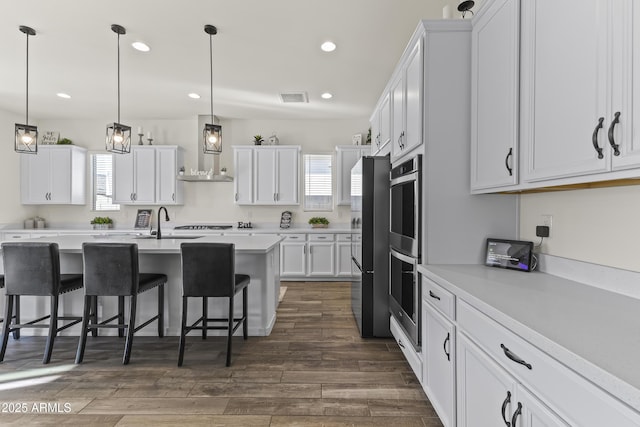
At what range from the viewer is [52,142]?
235 inches

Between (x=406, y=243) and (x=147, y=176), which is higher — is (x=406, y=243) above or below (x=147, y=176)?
below

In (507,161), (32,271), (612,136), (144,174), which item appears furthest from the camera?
(144,174)

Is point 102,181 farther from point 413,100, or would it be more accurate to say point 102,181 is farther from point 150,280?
point 413,100

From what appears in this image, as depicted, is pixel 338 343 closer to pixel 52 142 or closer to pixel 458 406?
pixel 458 406

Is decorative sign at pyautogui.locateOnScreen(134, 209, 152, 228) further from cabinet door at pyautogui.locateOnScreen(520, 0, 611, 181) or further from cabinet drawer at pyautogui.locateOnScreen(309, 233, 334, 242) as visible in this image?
cabinet door at pyautogui.locateOnScreen(520, 0, 611, 181)

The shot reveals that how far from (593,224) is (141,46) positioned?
13.4 feet

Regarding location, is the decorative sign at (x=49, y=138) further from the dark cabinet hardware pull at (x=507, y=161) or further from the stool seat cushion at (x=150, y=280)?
the dark cabinet hardware pull at (x=507, y=161)

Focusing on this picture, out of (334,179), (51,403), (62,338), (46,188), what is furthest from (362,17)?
(46,188)

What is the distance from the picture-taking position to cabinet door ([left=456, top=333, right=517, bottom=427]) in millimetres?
1151

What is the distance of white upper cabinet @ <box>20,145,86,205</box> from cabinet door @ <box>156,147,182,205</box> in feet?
4.87

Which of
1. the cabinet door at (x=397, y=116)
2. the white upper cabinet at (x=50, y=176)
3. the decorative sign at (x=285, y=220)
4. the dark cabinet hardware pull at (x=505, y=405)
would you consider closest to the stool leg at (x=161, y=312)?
the cabinet door at (x=397, y=116)

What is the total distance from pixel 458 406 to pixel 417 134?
1.51 meters

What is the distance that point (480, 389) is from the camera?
4.40 feet

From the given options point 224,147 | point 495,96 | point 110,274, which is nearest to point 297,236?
point 224,147
